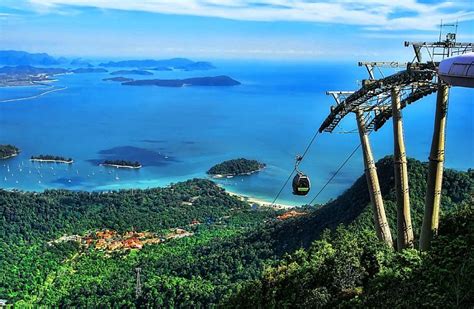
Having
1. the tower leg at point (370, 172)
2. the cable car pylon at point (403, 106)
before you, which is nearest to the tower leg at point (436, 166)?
the cable car pylon at point (403, 106)

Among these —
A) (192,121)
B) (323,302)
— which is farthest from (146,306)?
(192,121)

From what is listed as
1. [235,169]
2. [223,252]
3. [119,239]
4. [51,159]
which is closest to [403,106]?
[223,252]

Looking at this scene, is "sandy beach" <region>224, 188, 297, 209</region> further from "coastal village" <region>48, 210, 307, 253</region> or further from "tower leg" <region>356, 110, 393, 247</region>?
"tower leg" <region>356, 110, 393, 247</region>

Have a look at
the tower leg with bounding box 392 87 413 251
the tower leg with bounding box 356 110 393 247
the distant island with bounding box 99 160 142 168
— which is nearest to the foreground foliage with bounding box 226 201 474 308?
the tower leg with bounding box 392 87 413 251

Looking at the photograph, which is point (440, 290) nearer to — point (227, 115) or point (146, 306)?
point (146, 306)

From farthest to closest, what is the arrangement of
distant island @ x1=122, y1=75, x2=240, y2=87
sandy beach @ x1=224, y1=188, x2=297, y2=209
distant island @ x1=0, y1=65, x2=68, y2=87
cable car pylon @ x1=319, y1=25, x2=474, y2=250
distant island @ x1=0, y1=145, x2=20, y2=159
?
distant island @ x1=122, y1=75, x2=240, y2=87, distant island @ x1=0, y1=65, x2=68, y2=87, distant island @ x1=0, y1=145, x2=20, y2=159, sandy beach @ x1=224, y1=188, x2=297, y2=209, cable car pylon @ x1=319, y1=25, x2=474, y2=250
